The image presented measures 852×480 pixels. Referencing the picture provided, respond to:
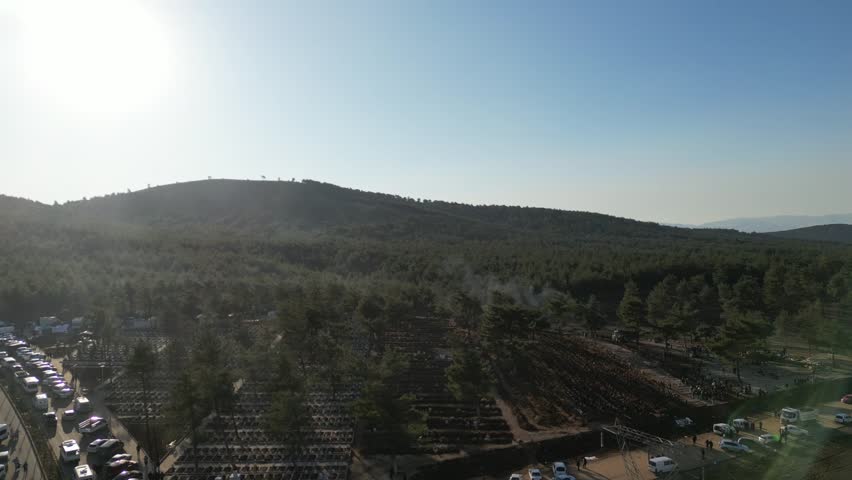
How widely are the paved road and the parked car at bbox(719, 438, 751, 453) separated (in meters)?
28.3

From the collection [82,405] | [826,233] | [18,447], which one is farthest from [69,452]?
[826,233]

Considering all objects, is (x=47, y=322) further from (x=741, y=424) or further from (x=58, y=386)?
(x=741, y=424)

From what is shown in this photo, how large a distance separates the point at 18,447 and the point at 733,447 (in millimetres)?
31634

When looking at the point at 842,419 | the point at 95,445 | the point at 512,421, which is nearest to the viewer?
the point at 95,445

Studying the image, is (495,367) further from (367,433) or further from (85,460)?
(85,460)

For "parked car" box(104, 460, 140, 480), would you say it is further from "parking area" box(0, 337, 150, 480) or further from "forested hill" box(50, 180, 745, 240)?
"forested hill" box(50, 180, 745, 240)

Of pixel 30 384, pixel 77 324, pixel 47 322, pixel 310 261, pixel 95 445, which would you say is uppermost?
pixel 310 261

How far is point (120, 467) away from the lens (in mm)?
18703

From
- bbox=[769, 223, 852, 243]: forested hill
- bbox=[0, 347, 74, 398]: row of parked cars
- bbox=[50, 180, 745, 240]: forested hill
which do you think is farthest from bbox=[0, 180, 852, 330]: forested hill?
bbox=[769, 223, 852, 243]: forested hill

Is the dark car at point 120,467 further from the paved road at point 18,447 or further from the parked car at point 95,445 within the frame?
the paved road at point 18,447

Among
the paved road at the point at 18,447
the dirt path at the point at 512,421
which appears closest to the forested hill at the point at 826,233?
the dirt path at the point at 512,421

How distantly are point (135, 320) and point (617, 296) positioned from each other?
5037 centimetres

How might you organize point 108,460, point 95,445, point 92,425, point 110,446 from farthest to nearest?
point 92,425 → point 110,446 → point 95,445 → point 108,460

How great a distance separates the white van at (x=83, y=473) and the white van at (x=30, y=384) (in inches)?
450
